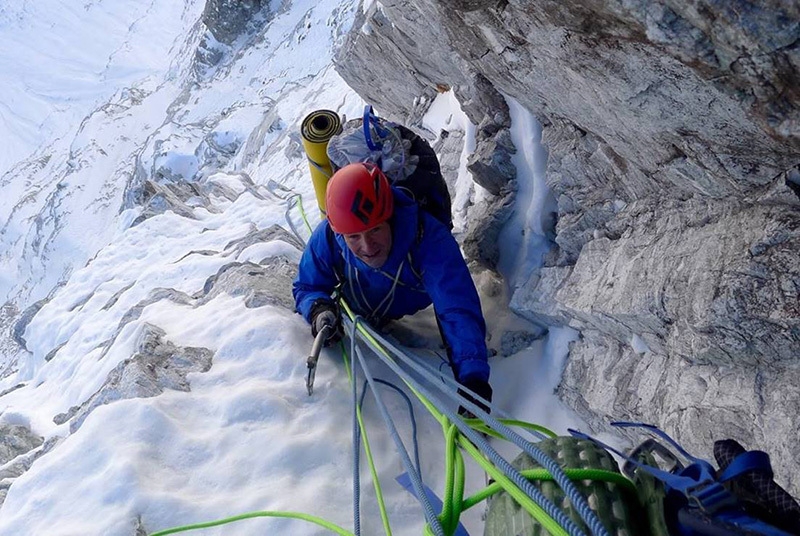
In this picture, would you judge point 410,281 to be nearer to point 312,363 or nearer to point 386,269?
point 386,269

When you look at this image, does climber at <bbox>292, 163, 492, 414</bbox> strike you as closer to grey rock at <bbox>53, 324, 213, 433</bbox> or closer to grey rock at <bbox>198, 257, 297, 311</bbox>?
grey rock at <bbox>198, 257, 297, 311</bbox>

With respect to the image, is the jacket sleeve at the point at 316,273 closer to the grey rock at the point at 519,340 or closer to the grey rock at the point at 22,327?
the grey rock at the point at 519,340

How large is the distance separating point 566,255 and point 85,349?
14.9ft

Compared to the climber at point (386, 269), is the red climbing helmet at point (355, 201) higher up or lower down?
higher up

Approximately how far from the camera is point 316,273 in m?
3.70

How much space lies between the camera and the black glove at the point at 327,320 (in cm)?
353

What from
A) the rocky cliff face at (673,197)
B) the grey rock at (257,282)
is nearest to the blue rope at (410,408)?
the rocky cliff face at (673,197)

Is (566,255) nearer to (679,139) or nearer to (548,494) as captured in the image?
(679,139)

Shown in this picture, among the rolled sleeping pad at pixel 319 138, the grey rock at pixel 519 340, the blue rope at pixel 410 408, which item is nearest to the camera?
the blue rope at pixel 410 408

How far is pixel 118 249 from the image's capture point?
795 centimetres

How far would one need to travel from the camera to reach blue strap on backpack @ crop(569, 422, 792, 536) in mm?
1267

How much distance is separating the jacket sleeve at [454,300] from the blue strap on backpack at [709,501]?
1504mm

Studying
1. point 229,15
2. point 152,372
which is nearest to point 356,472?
point 152,372

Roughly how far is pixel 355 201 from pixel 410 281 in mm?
690
